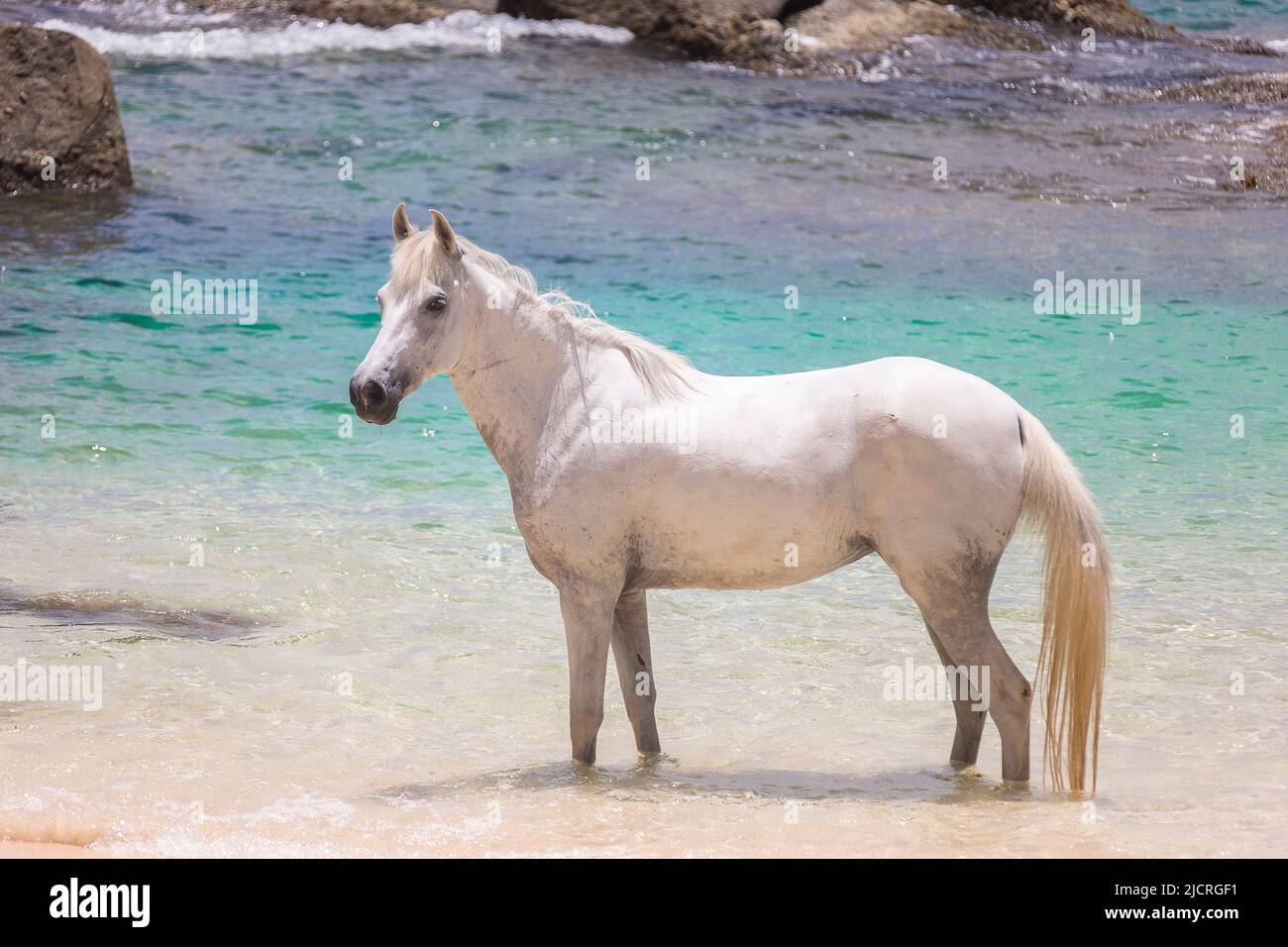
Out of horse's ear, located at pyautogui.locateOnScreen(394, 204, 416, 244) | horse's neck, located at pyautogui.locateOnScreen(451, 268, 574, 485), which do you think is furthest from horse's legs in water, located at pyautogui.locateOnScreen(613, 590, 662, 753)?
horse's ear, located at pyautogui.locateOnScreen(394, 204, 416, 244)

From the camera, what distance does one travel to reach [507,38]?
22969 millimetres

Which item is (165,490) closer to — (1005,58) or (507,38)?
(507,38)

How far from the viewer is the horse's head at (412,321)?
464 cm

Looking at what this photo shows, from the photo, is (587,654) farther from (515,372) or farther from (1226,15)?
(1226,15)

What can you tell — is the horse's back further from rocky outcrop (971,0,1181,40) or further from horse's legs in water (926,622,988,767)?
rocky outcrop (971,0,1181,40)

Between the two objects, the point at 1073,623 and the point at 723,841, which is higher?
the point at 1073,623

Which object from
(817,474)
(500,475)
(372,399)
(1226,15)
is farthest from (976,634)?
(1226,15)

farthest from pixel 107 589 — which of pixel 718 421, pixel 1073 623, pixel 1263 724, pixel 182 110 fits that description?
pixel 182 110

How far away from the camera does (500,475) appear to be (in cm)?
984

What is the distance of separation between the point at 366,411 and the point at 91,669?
225cm

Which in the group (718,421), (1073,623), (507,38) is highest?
(507,38)

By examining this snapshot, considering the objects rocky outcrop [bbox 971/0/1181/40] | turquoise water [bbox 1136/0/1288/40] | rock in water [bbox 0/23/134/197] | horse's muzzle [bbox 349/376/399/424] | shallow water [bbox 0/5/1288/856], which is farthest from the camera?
turquoise water [bbox 1136/0/1288/40]

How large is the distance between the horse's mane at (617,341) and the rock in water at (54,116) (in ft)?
40.6

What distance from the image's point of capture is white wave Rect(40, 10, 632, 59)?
2206cm
